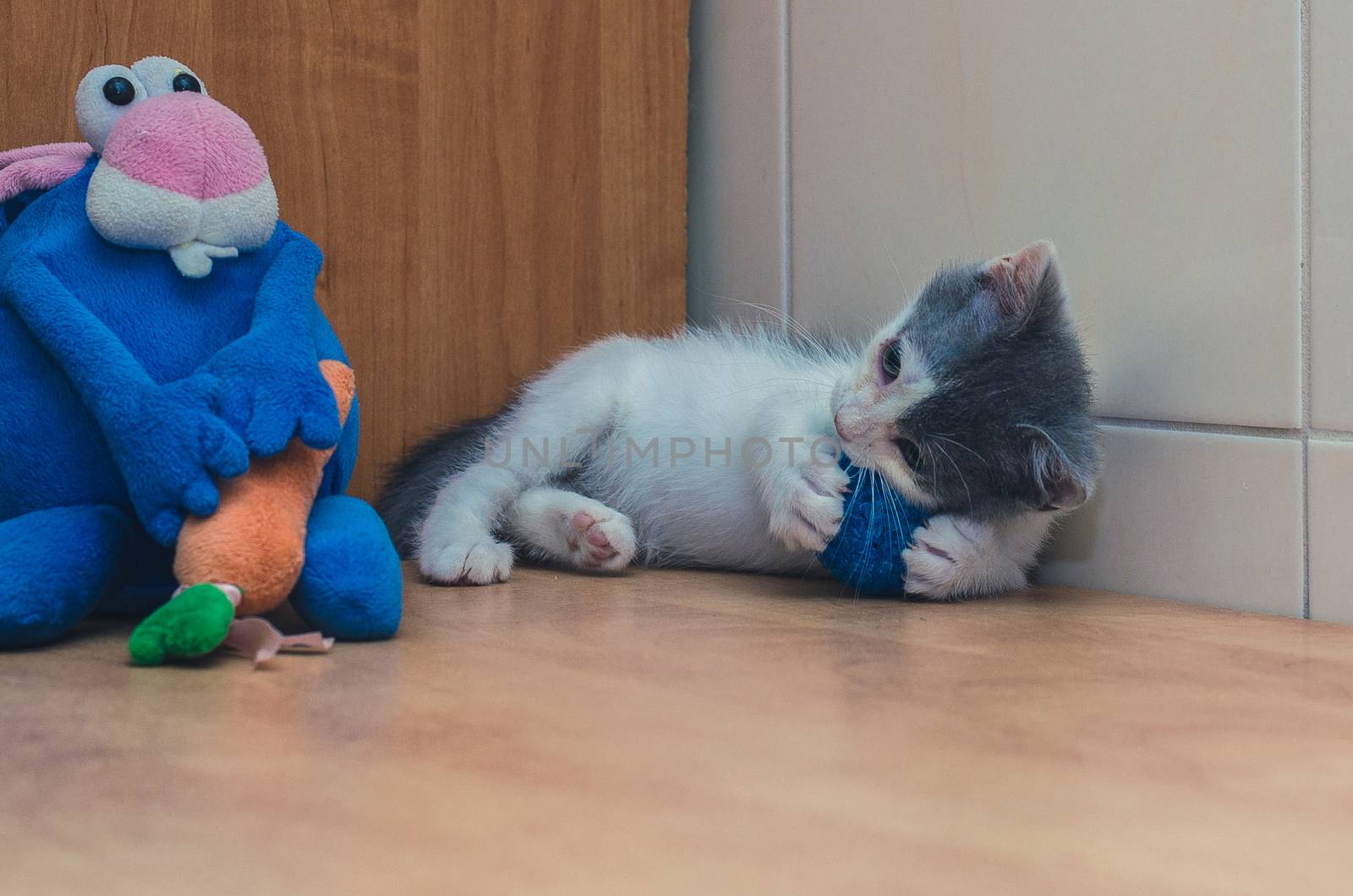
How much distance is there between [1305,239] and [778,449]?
56 cm

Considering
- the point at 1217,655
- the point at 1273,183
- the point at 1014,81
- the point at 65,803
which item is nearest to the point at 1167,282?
the point at 1273,183

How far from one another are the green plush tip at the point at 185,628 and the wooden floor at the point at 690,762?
0.07ft

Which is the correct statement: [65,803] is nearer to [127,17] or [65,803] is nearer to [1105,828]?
[1105,828]

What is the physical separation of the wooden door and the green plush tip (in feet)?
2.18

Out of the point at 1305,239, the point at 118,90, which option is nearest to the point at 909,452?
the point at 1305,239

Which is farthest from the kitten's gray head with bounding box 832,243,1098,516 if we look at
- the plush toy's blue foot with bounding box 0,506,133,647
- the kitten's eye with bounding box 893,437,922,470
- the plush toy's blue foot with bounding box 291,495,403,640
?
the plush toy's blue foot with bounding box 0,506,133,647

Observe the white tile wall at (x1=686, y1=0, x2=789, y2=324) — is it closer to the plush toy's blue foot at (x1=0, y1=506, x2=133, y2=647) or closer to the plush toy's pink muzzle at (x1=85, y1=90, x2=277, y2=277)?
the plush toy's pink muzzle at (x1=85, y1=90, x2=277, y2=277)

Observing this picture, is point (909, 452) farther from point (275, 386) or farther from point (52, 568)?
point (52, 568)

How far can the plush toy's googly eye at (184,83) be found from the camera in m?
1.18

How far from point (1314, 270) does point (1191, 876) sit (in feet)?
2.57

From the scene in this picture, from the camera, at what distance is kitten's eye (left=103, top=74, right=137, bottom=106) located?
3.75 ft

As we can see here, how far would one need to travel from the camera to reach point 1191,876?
2.03ft

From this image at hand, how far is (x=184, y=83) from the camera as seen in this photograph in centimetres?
118

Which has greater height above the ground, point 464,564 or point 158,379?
point 158,379
